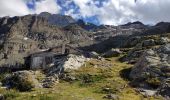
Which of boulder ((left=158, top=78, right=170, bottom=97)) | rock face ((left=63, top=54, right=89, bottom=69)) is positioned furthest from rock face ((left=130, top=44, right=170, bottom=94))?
rock face ((left=63, top=54, right=89, bottom=69))

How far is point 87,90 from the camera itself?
63.9 meters

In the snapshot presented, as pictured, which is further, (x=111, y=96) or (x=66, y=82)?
(x=66, y=82)

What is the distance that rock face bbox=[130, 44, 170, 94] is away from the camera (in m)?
66.8

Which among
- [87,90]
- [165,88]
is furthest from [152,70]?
[87,90]

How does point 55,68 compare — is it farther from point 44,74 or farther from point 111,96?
point 111,96

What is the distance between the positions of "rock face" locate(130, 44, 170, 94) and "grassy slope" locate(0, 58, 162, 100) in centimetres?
239

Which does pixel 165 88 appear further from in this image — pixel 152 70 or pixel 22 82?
pixel 22 82

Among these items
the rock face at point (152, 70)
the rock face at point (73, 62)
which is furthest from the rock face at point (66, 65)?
the rock face at point (152, 70)

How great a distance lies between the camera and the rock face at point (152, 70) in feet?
219

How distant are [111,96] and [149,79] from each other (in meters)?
10.5

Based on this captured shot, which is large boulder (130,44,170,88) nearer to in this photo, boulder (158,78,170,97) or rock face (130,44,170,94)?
rock face (130,44,170,94)

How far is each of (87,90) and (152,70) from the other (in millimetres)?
11722

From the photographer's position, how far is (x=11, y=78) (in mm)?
70500

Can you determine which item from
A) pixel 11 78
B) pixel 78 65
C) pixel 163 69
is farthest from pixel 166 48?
pixel 11 78
